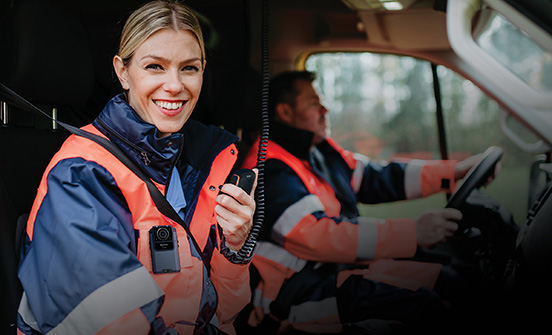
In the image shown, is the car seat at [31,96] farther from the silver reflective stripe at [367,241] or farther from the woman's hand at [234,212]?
the silver reflective stripe at [367,241]

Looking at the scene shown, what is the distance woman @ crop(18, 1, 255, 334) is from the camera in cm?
→ 112

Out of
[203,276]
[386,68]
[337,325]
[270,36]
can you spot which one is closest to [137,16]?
[270,36]

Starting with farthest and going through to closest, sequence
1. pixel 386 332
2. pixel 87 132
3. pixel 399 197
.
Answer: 1. pixel 399 197
2. pixel 386 332
3. pixel 87 132

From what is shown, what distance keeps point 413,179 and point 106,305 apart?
4.15 feet

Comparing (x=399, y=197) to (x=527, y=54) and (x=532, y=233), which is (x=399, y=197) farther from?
(x=527, y=54)

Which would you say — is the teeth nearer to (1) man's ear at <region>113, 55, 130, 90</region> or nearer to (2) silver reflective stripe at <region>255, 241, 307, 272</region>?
(1) man's ear at <region>113, 55, 130, 90</region>

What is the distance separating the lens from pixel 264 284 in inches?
67.3

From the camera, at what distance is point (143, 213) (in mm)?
1229

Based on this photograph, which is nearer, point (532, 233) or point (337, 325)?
point (532, 233)

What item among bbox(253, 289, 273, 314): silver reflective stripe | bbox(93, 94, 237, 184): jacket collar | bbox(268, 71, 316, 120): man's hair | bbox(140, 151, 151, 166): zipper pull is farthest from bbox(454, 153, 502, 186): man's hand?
bbox(140, 151, 151, 166): zipper pull

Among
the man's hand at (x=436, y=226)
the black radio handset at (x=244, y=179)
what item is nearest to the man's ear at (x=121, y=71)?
the black radio handset at (x=244, y=179)

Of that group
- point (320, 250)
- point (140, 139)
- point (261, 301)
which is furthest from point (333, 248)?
point (140, 139)

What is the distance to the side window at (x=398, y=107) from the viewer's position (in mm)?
1758

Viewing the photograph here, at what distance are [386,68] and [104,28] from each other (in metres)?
0.96
